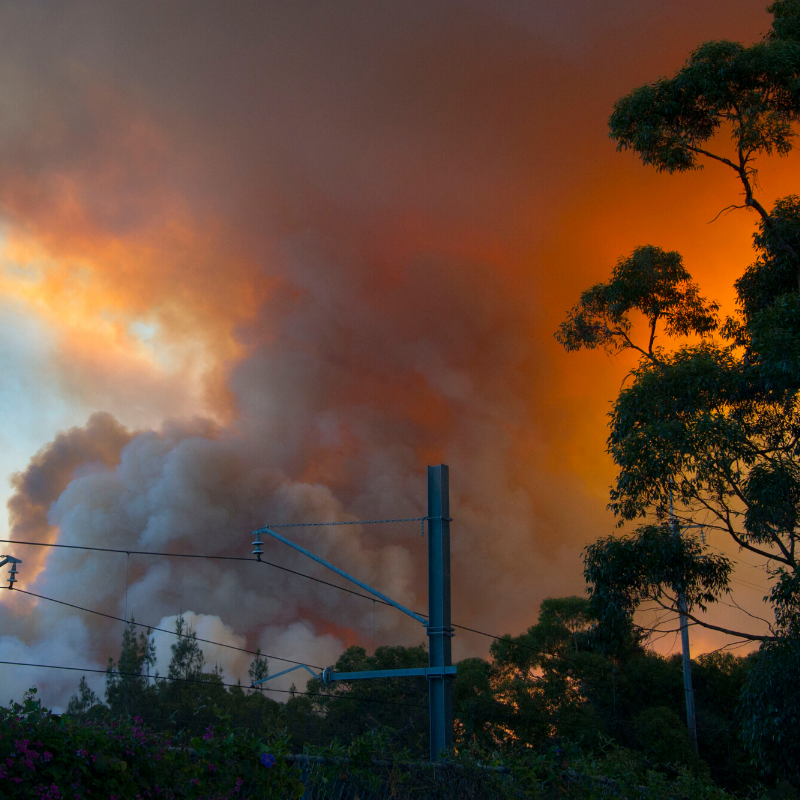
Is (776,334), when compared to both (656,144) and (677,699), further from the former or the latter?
(677,699)

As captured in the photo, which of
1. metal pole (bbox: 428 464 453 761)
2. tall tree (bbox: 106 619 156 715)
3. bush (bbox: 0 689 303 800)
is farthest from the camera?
tall tree (bbox: 106 619 156 715)

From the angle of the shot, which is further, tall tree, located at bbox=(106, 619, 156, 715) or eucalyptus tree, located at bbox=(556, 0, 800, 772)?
tall tree, located at bbox=(106, 619, 156, 715)

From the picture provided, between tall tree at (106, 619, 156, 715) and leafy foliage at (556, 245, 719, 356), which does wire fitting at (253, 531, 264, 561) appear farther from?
tall tree at (106, 619, 156, 715)

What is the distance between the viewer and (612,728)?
125 feet

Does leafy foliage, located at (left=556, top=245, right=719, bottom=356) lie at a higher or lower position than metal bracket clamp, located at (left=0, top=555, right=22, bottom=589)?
higher

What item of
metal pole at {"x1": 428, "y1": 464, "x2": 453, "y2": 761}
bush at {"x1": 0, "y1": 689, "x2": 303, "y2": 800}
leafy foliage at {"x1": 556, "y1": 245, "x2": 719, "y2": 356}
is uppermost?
leafy foliage at {"x1": 556, "y1": 245, "x2": 719, "y2": 356}

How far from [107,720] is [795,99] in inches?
922

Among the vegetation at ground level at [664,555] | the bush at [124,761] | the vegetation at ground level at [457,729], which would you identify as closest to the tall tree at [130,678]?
the vegetation at ground level at [457,729]

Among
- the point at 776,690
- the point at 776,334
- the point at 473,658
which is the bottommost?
the point at 776,690

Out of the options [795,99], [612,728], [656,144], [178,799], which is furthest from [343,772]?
[612,728]

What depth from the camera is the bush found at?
4279 millimetres

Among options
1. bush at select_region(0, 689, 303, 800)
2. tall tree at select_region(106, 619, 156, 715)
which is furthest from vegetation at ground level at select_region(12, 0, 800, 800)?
tall tree at select_region(106, 619, 156, 715)

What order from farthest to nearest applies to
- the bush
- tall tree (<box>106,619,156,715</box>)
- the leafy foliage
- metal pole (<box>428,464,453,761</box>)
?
1. tall tree (<box>106,619,156,715</box>)
2. the leafy foliage
3. metal pole (<box>428,464,453,761</box>)
4. the bush

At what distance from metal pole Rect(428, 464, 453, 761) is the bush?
31.0 ft
